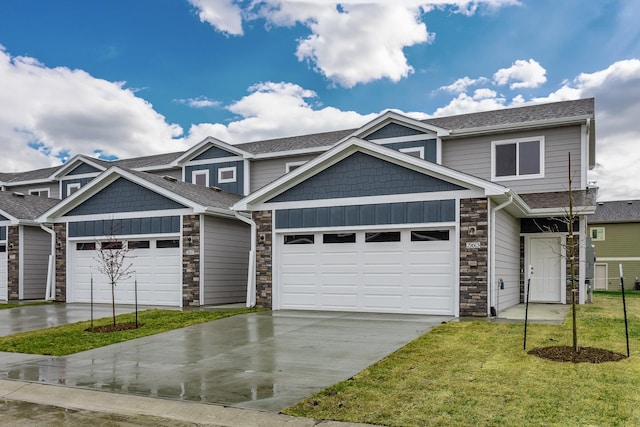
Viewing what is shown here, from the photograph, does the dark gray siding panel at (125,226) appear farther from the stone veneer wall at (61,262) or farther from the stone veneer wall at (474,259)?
the stone veneer wall at (474,259)

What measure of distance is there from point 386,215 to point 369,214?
48cm

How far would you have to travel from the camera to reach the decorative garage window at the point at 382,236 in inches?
546

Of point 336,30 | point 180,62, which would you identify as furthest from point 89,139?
point 336,30

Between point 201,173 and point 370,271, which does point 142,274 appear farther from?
point 370,271

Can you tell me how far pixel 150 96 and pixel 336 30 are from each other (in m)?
9.56

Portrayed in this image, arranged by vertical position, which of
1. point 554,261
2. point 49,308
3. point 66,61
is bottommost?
point 49,308

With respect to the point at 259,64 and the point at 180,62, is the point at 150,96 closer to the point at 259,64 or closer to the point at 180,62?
the point at 180,62

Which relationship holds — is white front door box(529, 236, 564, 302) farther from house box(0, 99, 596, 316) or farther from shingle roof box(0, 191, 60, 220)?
shingle roof box(0, 191, 60, 220)

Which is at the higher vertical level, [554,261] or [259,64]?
[259,64]

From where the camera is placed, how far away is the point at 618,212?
3619 centimetres

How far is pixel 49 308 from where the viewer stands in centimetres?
1678

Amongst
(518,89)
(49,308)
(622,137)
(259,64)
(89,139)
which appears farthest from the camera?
(89,139)

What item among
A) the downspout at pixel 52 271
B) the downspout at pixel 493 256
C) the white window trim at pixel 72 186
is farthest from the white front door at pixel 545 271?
the white window trim at pixel 72 186

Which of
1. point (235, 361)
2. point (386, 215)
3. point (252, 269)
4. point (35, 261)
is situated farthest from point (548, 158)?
point (35, 261)
